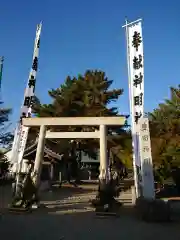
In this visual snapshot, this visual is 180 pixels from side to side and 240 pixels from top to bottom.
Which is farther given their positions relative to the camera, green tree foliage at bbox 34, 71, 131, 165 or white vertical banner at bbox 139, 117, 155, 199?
green tree foliage at bbox 34, 71, 131, 165

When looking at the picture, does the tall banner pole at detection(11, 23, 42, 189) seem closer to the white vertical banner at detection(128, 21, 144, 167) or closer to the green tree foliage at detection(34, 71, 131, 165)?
the white vertical banner at detection(128, 21, 144, 167)

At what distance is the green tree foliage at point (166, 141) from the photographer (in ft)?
64.4

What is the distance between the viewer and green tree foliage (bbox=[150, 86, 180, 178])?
64.4 ft

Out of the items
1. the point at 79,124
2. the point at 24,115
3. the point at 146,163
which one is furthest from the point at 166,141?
the point at 24,115

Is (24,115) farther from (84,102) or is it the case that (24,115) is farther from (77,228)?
(84,102)

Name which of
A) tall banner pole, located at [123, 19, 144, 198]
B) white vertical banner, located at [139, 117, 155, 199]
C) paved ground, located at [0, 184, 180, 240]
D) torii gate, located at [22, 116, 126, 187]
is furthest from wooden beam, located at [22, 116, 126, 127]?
paved ground, located at [0, 184, 180, 240]

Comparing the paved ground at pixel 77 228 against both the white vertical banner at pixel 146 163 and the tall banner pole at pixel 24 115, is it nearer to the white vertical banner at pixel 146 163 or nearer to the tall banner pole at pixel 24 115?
the white vertical banner at pixel 146 163

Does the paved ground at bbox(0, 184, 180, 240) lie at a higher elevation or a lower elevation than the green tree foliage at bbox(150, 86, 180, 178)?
lower

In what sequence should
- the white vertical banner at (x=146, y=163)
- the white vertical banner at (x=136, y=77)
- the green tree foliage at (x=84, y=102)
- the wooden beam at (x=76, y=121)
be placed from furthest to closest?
the green tree foliage at (x=84, y=102) → the wooden beam at (x=76, y=121) → the white vertical banner at (x=136, y=77) → the white vertical banner at (x=146, y=163)

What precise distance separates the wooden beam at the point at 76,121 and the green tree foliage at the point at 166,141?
6831 millimetres

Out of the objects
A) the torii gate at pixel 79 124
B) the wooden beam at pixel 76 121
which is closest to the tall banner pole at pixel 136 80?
the torii gate at pixel 79 124

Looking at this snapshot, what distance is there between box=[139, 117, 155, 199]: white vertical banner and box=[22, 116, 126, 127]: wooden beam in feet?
8.24

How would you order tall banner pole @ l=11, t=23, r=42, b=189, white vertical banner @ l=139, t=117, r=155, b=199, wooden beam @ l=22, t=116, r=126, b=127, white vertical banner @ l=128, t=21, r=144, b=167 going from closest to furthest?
1. white vertical banner @ l=139, t=117, r=155, b=199
2. white vertical banner @ l=128, t=21, r=144, b=167
3. tall banner pole @ l=11, t=23, r=42, b=189
4. wooden beam @ l=22, t=116, r=126, b=127

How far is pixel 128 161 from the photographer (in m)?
23.8
